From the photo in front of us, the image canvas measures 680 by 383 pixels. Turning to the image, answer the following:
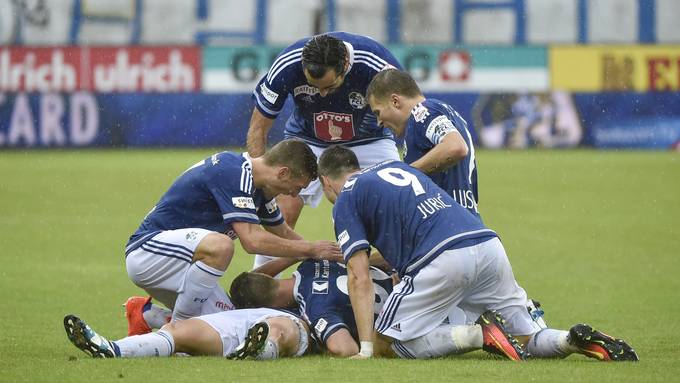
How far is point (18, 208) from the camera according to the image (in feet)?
55.4

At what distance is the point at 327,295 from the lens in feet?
25.1

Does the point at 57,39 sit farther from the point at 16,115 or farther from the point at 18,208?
the point at 18,208

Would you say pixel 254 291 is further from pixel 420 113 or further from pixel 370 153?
pixel 370 153

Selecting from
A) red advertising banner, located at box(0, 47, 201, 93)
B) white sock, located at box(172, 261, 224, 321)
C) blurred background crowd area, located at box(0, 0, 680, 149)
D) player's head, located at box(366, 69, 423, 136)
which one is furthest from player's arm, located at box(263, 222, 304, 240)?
red advertising banner, located at box(0, 47, 201, 93)

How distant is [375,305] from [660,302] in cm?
318

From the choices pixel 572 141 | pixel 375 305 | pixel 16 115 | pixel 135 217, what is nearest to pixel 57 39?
pixel 16 115

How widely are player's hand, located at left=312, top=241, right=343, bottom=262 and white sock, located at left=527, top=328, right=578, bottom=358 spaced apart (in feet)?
4.24

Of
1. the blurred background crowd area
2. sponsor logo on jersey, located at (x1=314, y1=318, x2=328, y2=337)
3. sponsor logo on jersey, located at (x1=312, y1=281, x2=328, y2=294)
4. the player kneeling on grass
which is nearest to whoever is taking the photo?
the player kneeling on grass

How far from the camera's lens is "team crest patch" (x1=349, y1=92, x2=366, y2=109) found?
9438 mm

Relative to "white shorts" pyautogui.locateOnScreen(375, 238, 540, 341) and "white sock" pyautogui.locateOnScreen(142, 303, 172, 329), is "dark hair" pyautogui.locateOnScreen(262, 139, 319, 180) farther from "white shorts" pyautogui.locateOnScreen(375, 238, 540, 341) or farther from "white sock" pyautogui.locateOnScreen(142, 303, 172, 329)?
"white sock" pyautogui.locateOnScreen(142, 303, 172, 329)

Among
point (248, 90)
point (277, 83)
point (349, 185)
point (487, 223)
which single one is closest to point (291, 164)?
point (349, 185)

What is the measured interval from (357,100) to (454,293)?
275 cm

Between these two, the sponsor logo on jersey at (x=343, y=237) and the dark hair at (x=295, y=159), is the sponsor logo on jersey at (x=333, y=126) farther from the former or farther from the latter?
the sponsor logo on jersey at (x=343, y=237)

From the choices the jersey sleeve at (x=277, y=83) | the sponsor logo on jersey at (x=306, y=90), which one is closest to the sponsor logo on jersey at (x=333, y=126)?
the sponsor logo on jersey at (x=306, y=90)
